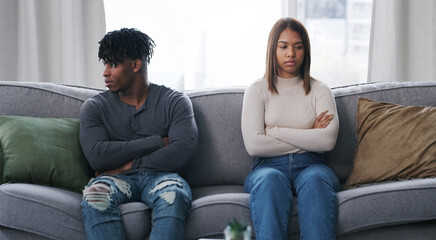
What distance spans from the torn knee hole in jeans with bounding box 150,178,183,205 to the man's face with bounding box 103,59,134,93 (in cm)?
52

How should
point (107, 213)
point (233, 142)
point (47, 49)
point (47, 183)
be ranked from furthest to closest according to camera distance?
point (47, 49)
point (233, 142)
point (47, 183)
point (107, 213)

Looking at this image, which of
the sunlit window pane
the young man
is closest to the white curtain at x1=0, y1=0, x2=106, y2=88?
the young man

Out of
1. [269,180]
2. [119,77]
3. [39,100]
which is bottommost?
[269,180]

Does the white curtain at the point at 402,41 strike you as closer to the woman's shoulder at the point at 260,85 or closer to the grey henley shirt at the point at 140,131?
the woman's shoulder at the point at 260,85

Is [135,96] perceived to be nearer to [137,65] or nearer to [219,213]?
[137,65]

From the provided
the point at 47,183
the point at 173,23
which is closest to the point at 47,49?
the point at 173,23

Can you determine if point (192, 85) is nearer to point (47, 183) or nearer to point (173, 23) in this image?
point (173, 23)

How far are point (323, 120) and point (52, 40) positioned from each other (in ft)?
6.46

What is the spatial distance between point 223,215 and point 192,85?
175cm

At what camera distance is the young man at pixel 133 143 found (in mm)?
2334

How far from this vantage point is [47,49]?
3918mm

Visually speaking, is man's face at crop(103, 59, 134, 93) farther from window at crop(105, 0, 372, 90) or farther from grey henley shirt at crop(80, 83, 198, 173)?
window at crop(105, 0, 372, 90)

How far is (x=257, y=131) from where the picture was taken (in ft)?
8.95

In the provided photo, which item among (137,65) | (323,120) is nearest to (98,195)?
(137,65)
